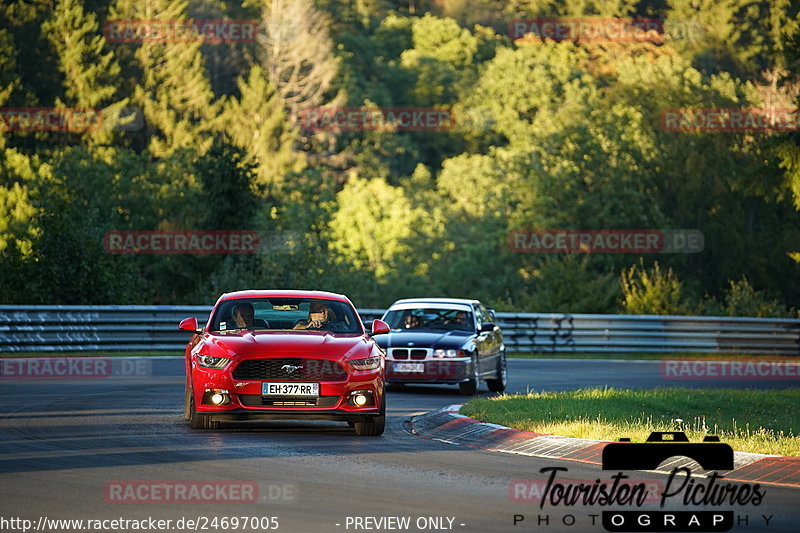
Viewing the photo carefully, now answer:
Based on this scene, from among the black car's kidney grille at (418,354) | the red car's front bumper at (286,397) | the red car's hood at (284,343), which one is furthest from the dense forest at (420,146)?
the red car's front bumper at (286,397)

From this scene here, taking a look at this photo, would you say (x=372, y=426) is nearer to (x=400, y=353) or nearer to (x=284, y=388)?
(x=284, y=388)

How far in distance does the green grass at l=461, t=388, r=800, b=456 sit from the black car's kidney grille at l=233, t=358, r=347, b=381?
2.39m

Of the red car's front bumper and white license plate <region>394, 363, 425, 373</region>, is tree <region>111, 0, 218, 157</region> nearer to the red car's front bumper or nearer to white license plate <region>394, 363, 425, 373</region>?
white license plate <region>394, 363, 425, 373</region>

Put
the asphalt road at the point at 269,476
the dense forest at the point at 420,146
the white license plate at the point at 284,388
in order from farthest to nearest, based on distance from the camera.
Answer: the dense forest at the point at 420,146
the white license plate at the point at 284,388
the asphalt road at the point at 269,476

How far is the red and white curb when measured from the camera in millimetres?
13578

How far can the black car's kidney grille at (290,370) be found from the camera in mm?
16547

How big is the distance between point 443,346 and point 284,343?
8.44 m

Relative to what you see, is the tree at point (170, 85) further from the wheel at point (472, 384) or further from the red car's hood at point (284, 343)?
the red car's hood at point (284, 343)

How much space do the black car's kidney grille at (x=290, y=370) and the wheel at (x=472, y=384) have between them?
8563 millimetres

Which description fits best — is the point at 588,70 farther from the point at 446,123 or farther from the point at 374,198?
the point at 374,198

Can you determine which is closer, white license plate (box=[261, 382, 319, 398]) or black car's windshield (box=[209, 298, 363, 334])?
white license plate (box=[261, 382, 319, 398])

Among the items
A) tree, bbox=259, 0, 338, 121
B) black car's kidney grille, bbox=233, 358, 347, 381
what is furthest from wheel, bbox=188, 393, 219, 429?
A: tree, bbox=259, 0, 338, 121

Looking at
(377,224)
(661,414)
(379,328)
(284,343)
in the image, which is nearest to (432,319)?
(661,414)

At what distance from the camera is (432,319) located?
87.2ft
